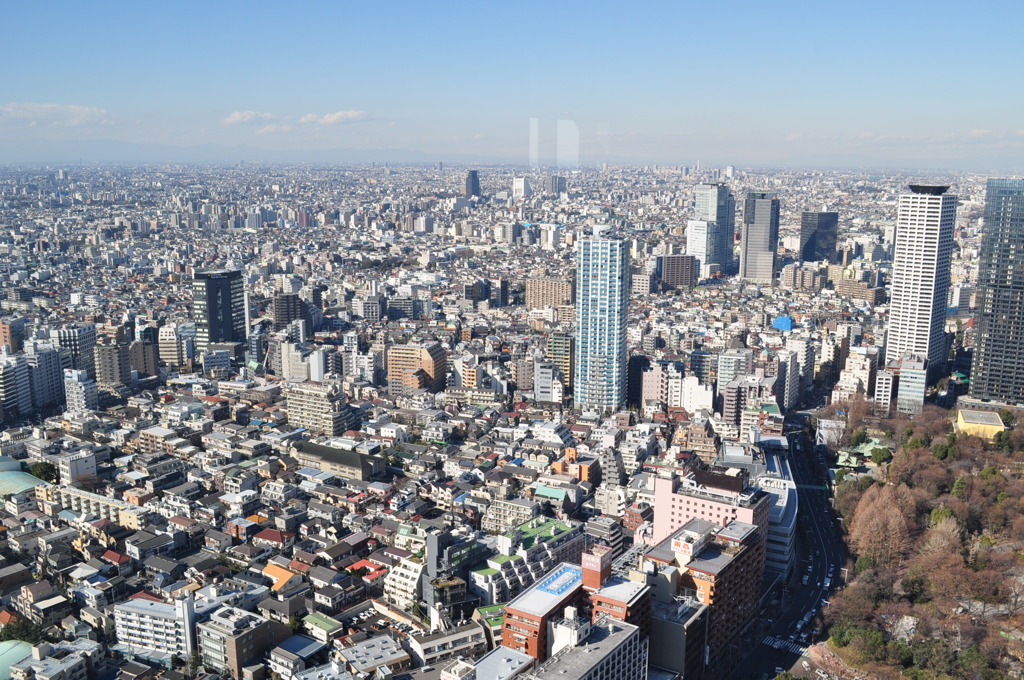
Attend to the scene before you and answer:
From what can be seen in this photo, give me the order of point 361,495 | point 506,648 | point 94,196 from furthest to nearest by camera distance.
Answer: point 94,196 → point 361,495 → point 506,648

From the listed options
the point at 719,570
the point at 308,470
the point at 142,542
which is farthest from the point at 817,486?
the point at 142,542

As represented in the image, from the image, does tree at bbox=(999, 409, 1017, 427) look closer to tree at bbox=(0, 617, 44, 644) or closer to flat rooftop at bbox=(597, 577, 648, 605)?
flat rooftop at bbox=(597, 577, 648, 605)

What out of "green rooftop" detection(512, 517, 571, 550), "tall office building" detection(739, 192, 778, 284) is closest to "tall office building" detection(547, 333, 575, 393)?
"green rooftop" detection(512, 517, 571, 550)

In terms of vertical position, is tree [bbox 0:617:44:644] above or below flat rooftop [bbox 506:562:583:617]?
below

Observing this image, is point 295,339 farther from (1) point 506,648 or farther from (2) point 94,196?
(2) point 94,196

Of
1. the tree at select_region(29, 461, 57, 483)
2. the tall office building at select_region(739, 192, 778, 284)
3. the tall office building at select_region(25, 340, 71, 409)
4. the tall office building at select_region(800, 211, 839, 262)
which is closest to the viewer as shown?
the tree at select_region(29, 461, 57, 483)

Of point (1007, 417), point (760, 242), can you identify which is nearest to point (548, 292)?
point (760, 242)

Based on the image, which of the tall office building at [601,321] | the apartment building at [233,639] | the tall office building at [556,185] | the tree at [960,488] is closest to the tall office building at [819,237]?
the tall office building at [556,185]
